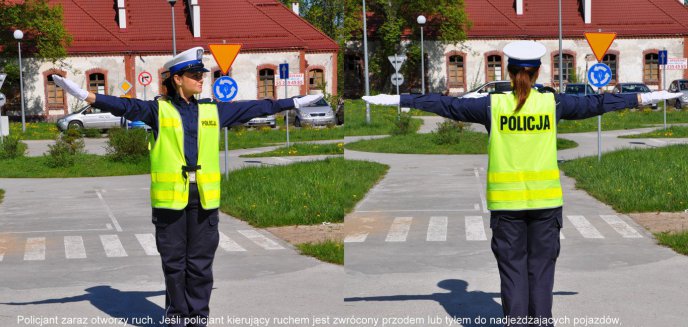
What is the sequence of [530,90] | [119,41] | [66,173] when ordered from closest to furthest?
[530,90], [66,173], [119,41]

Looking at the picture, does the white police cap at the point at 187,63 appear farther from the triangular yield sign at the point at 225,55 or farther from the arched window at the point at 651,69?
the arched window at the point at 651,69

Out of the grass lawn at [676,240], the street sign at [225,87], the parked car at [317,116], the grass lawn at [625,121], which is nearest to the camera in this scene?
the grass lawn at [676,240]

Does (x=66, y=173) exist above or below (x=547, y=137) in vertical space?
below

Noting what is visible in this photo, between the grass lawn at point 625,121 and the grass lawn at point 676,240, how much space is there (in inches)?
908

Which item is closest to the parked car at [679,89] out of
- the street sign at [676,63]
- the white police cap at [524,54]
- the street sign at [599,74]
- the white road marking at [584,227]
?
the street sign at [676,63]

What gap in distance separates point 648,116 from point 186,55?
39.2 metres

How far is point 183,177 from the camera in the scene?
659cm

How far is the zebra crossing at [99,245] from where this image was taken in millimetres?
11453

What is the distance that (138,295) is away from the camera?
8.59 metres

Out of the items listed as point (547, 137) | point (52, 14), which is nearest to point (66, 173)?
point (547, 137)

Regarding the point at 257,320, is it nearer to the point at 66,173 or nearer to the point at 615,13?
the point at 66,173

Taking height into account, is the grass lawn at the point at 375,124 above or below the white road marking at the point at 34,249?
above

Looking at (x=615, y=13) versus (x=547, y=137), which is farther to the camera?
(x=615, y=13)

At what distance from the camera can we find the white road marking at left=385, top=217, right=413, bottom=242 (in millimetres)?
11991
